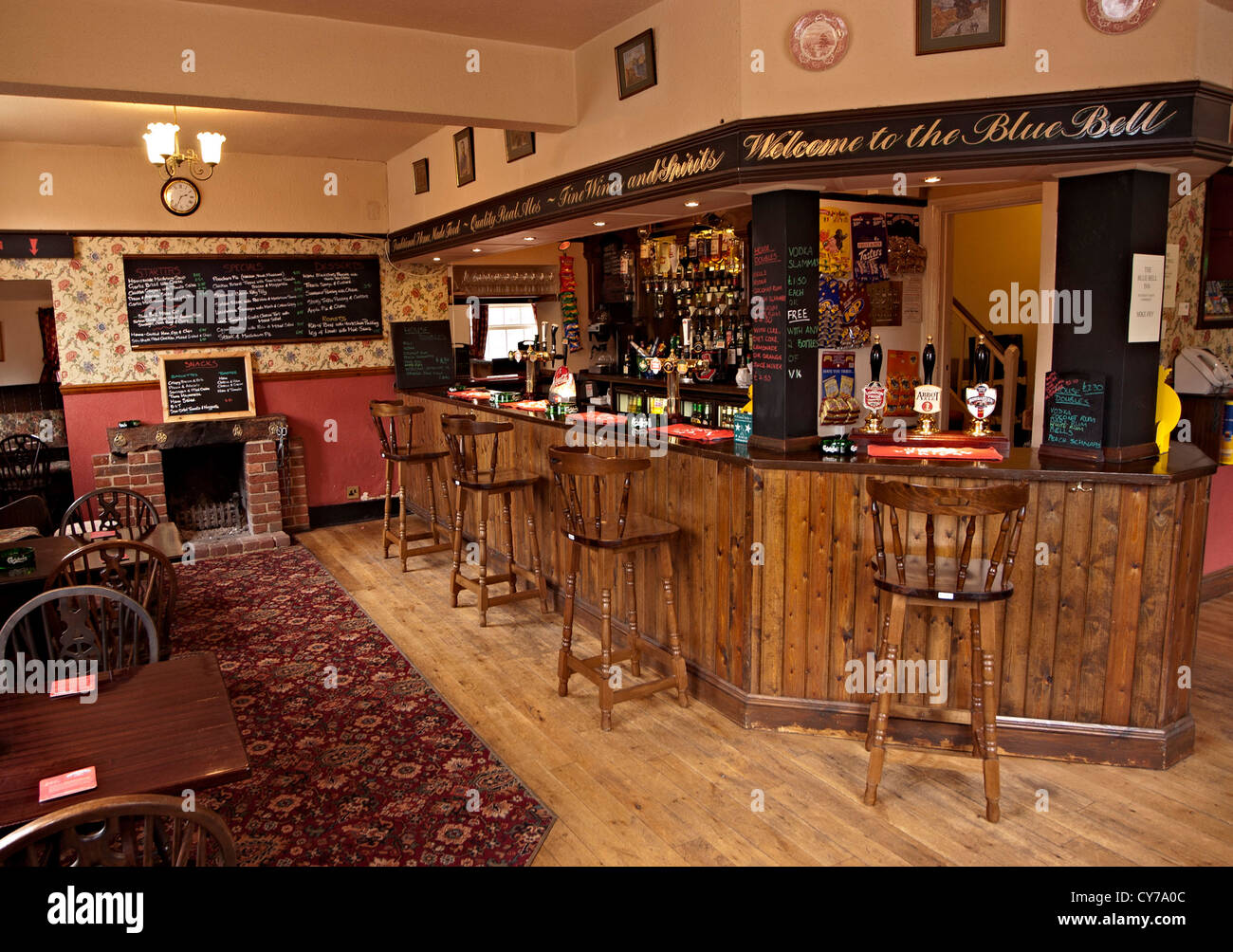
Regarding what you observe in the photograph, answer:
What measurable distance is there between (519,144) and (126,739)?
4.27 metres

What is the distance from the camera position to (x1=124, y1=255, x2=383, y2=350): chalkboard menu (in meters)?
6.93

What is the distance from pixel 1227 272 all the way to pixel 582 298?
22.2 ft

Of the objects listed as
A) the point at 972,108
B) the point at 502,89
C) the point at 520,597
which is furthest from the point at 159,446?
the point at 972,108

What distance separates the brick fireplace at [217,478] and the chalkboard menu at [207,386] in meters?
0.18

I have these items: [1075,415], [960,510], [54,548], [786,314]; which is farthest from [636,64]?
[54,548]

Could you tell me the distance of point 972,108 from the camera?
10.9 ft

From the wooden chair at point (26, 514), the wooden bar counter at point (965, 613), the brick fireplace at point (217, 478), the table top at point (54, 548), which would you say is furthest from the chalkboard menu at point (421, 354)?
the wooden bar counter at point (965, 613)

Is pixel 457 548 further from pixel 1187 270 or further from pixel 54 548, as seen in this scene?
Result: pixel 1187 270

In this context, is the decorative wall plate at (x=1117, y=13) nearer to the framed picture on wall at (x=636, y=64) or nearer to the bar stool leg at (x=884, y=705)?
the framed picture on wall at (x=636, y=64)

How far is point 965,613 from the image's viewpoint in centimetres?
352

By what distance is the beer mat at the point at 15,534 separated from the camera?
13.6 feet

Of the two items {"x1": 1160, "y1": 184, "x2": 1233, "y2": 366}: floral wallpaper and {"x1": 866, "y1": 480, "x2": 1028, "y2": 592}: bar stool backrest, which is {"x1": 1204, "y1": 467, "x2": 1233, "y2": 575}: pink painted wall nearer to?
{"x1": 1160, "y1": 184, "x2": 1233, "y2": 366}: floral wallpaper

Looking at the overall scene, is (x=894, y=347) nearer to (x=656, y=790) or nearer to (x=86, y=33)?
(x=656, y=790)
